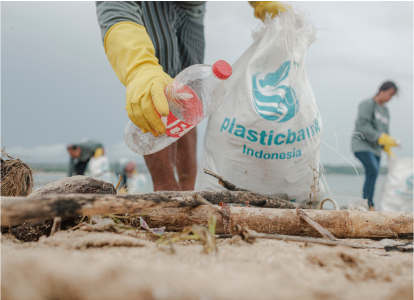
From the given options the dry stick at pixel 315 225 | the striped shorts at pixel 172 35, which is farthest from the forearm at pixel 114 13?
the dry stick at pixel 315 225

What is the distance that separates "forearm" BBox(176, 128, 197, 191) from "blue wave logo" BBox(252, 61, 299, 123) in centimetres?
63

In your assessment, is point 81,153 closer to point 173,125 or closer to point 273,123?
point 173,125

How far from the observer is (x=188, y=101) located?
1148mm

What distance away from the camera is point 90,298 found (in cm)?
36

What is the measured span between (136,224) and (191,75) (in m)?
0.77

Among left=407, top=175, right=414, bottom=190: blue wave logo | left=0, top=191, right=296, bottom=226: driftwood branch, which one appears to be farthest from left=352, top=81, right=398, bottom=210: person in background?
left=0, top=191, right=296, bottom=226: driftwood branch

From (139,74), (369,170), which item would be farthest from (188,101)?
(369,170)

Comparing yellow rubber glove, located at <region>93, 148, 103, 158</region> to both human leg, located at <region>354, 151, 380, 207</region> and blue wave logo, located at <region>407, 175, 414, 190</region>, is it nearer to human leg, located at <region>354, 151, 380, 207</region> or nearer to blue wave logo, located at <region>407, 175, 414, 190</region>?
human leg, located at <region>354, 151, 380, 207</region>

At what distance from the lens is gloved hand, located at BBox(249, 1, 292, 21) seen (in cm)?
185

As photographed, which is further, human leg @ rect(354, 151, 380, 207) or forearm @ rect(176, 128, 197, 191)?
human leg @ rect(354, 151, 380, 207)

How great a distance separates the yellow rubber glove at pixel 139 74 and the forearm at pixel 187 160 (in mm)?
729

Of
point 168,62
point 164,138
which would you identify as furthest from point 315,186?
point 168,62

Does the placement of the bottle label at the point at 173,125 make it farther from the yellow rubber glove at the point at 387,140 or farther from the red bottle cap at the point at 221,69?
the yellow rubber glove at the point at 387,140

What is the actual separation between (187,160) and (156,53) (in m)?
0.78
